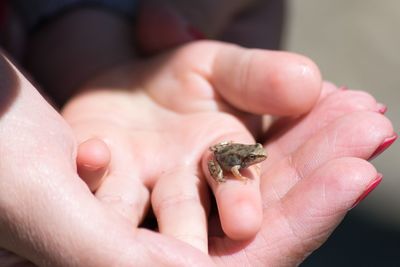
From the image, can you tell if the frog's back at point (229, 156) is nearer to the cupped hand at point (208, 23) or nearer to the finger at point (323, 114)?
the finger at point (323, 114)

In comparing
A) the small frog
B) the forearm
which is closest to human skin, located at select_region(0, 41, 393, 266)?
the small frog

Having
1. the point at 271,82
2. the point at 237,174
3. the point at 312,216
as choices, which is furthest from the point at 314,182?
the point at 271,82

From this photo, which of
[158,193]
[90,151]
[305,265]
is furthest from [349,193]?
[305,265]

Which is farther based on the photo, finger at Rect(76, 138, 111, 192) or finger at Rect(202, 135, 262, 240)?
finger at Rect(76, 138, 111, 192)

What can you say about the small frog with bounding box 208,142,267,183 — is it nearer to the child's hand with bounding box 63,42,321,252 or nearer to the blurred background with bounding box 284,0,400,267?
the child's hand with bounding box 63,42,321,252

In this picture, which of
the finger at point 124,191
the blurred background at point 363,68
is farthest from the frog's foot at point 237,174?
the blurred background at point 363,68

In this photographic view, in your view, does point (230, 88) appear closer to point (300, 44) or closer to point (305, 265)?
point (305, 265)

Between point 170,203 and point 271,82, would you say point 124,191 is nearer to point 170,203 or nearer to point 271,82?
point 170,203
